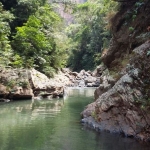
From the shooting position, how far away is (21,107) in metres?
20.3

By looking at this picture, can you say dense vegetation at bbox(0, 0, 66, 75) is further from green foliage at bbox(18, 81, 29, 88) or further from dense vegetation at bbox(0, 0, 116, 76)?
green foliage at bbox(18, 81, 29, 88)

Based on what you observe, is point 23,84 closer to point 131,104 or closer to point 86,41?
point 131,104

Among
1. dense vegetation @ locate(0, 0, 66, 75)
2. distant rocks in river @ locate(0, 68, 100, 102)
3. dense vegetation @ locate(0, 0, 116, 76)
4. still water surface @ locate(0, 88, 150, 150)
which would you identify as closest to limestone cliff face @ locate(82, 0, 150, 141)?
still water surface @ locate(0, 88, 150, 150)

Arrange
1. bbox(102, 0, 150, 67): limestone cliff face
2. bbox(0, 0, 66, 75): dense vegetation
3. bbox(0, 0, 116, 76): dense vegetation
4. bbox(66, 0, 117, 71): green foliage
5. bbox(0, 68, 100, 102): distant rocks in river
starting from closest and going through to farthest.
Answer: bbox(102, 0, 150, 67): limestone cliff face → bbox(0, 68, 100, 102): distant rocks in river → bbox(0, 0, 116, 76): dense vegetation → bbox(0, 0, 66, 75): dense vegetation → bbox(66, 0, 117, 71): green foliage

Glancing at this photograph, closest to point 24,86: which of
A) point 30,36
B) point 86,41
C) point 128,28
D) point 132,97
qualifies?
point 30,36

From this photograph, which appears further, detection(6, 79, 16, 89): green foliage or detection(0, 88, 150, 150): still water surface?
detection(6, 79, 16, 89): green foliage

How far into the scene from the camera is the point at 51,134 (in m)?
12.8

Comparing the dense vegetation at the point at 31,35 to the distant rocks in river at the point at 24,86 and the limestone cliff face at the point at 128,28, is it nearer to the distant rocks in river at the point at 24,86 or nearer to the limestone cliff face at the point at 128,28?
the distant rocks in river at the point at 24,86

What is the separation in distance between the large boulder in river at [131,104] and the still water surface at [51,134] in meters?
0.57

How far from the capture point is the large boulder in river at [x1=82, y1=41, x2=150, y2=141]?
1220cm

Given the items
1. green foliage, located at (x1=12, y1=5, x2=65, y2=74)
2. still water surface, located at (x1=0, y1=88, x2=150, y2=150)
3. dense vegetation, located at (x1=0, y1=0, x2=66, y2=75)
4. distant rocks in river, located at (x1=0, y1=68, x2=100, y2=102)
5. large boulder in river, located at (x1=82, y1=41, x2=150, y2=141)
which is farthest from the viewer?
→ green foliage, located at (x1=12, y1=5, x2=65, y2=74)

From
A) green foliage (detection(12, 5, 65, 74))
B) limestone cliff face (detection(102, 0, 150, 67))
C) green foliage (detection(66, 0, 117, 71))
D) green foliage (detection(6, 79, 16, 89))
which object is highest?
green foliage (detection(66, 0, 117, 71))

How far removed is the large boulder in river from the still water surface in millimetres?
574

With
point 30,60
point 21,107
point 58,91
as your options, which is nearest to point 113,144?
point 21,107
